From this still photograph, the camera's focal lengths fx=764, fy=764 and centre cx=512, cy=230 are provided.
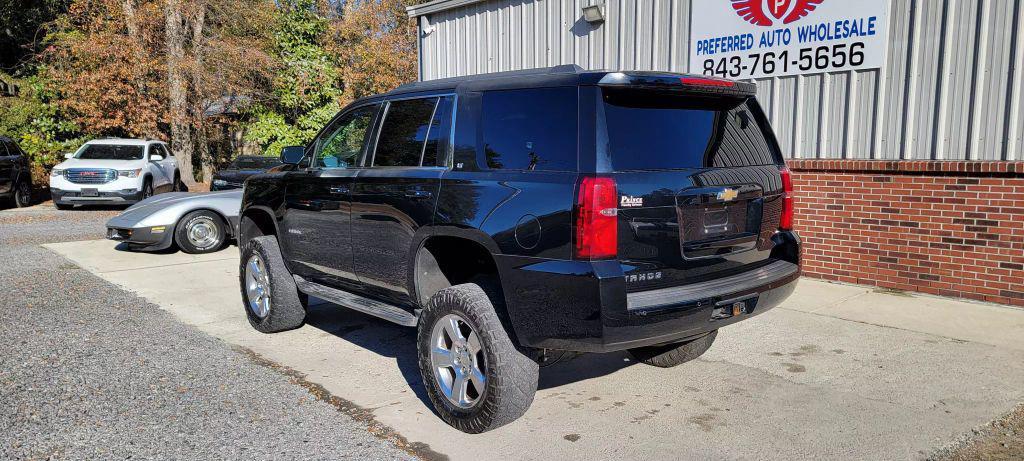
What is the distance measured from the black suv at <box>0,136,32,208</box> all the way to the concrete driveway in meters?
13.8

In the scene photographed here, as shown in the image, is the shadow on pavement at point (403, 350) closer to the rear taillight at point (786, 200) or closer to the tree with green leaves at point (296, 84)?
the rear taillight at point (786, 200)

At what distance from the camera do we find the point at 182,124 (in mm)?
23359

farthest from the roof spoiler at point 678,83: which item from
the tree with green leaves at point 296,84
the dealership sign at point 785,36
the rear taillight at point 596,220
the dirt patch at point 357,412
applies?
the tree with green leaves at point 296,84

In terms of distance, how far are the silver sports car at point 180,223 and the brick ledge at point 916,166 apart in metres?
7.31

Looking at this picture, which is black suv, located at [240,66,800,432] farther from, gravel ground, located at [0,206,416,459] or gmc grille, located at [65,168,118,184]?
gmc grille, located at [65,168,118,184]

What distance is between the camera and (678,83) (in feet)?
12.6

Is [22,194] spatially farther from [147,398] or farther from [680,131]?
[680,131]

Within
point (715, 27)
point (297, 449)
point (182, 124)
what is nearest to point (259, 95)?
point (182, 124)

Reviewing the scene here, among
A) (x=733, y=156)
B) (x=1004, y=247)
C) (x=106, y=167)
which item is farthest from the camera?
(x=106, y=167)

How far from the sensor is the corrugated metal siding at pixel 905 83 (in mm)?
6762

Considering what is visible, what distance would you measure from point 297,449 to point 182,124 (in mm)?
21937

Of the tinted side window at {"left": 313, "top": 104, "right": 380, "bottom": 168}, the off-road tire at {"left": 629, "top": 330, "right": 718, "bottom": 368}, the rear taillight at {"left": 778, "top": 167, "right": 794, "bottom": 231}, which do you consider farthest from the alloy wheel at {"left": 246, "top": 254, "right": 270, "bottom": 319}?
the rear taillight at {"left": 778, "top": 167, "right": 794, "bottom": 231}

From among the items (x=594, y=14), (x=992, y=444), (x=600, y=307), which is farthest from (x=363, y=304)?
(x=594, y=14)

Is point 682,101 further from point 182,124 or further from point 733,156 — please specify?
point 182,124
